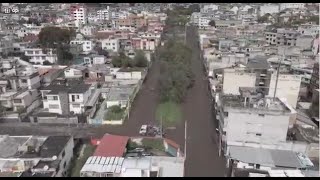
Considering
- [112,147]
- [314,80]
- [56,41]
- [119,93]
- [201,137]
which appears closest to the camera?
[112,147]

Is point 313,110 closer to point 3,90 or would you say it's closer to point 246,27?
point 3,90

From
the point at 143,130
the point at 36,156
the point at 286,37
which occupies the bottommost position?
the point at 143,130

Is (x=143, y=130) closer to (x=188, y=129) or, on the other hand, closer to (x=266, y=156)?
(x=188, y=129)

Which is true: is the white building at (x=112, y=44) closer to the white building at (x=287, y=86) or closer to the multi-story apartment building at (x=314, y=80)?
the multi-story apartment building at (x=314, y=80)

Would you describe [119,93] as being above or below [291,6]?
below

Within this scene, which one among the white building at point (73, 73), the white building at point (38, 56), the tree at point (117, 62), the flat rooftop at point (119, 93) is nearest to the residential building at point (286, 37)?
the tree at point (117, 62)

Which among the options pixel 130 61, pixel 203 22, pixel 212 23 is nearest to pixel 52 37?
pixel 130 61
